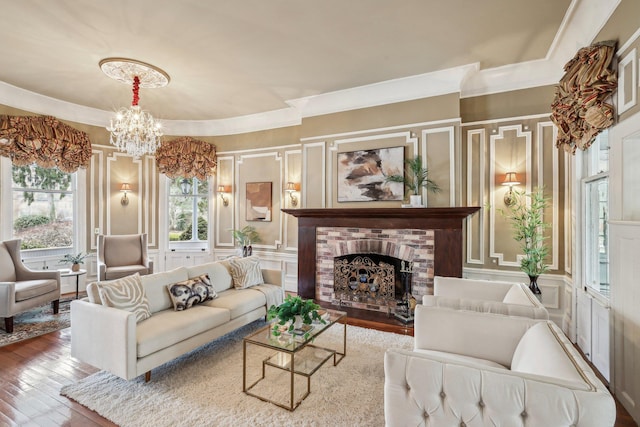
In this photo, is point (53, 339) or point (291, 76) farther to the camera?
point (291, 76)

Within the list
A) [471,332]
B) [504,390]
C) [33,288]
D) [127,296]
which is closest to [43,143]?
[33,288]

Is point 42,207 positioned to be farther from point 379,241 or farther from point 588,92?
point 588,92

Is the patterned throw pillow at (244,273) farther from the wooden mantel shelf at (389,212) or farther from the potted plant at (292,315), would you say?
the potted plant at (292,315)

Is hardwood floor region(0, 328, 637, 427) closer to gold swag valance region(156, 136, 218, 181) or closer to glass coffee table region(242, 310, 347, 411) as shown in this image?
glass coffee table region(242, 310, 347, 411)

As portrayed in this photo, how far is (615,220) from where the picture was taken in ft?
7.50

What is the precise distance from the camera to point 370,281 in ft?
15.2

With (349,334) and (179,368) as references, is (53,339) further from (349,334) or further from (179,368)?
(349,334)

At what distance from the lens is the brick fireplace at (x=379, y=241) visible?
405 cm

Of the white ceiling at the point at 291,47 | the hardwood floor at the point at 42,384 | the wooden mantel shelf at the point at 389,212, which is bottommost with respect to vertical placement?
the hardwood floor at the point at 42,384

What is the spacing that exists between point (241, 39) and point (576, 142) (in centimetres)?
357

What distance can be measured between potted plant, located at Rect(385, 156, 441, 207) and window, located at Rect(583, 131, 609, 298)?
1.56m

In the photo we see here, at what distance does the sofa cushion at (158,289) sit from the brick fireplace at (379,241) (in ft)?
6.98

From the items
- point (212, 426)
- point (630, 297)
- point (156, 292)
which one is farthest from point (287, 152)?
Result: point (630, 297)

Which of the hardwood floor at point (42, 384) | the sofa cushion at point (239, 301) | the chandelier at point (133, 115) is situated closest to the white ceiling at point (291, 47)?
the chandelier at point (133, 115)
